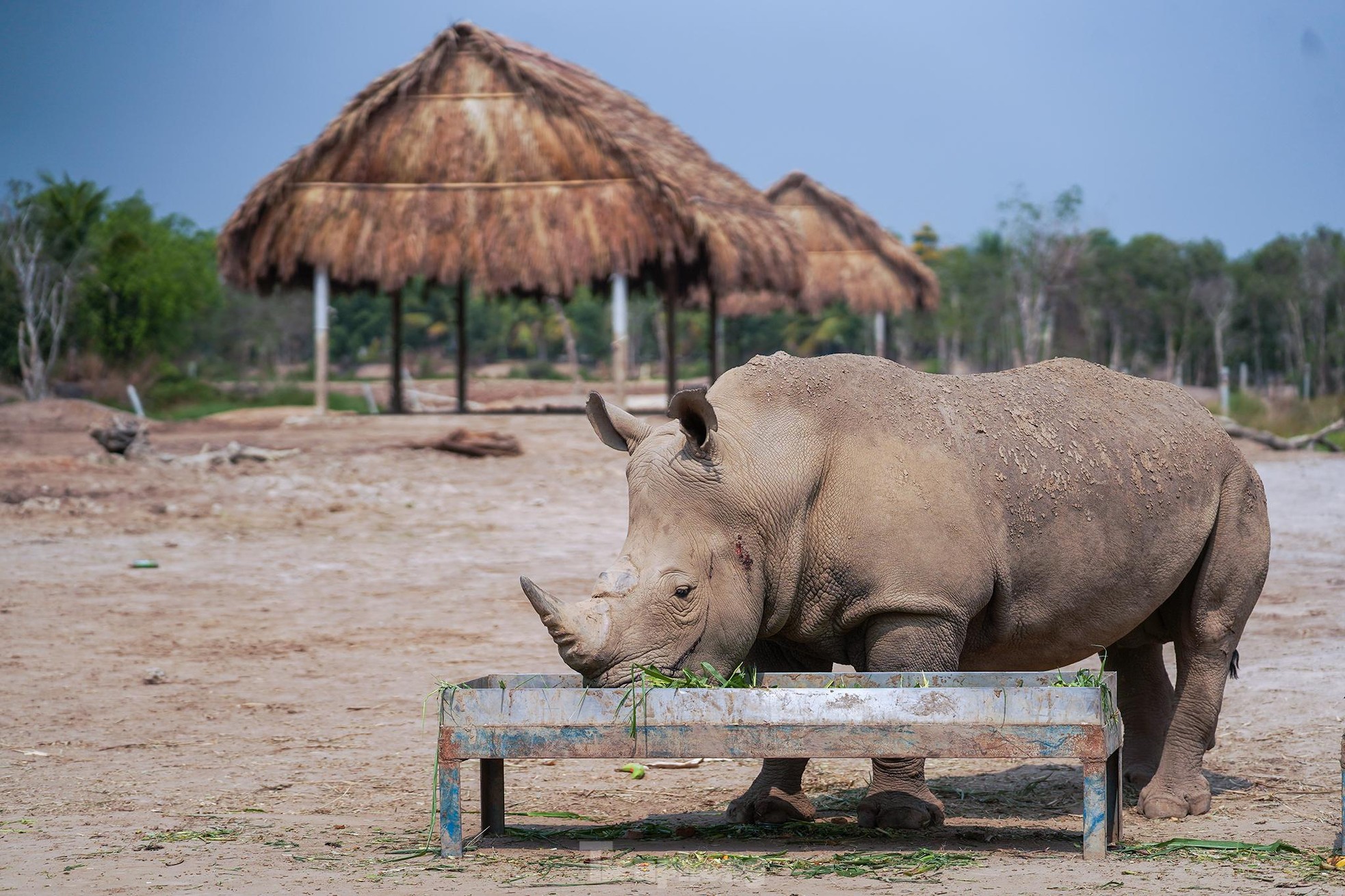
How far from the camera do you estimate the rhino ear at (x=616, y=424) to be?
5.67 m

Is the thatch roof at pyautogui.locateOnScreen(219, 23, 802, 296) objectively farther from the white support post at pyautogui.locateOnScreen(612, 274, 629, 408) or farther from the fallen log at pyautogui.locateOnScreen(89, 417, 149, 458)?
the fallen log at pyautogui.locateOnScreen(89, 417, 149, 458)

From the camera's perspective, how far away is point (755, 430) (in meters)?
5.56

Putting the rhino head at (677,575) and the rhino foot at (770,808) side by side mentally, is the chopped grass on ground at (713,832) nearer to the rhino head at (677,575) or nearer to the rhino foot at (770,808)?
the rhino foot at (770,808)

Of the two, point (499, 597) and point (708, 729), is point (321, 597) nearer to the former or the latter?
point (499, 597)

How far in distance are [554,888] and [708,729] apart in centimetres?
69

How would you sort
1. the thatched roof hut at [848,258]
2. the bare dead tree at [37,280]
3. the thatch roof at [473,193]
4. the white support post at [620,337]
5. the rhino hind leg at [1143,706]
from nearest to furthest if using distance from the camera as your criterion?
the rhino hind leg at [1143,706], the thatch roof at [473,193], the white support post at [620,337], the thatched roof hut at [848,258], the bare dead tree at [37,280]

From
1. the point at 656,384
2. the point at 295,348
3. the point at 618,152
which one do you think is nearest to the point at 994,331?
the point at 656,384

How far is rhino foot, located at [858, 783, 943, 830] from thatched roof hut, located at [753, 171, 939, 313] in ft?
83.4

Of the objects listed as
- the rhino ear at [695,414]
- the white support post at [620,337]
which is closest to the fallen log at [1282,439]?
the white support post at [620,337]

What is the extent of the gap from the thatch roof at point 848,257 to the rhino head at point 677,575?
25.8 m

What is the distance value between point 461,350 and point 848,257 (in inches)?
351

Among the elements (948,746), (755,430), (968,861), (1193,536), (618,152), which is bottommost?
(968,861)

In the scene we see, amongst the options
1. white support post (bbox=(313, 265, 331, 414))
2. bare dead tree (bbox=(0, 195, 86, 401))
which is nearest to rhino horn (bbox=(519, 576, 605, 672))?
white support post (bbox=(313, 265, 331, 414))

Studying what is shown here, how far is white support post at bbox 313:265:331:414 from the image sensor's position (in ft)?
69.1
